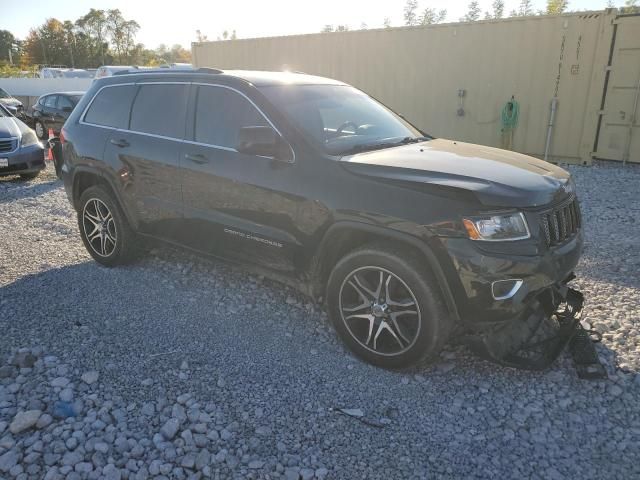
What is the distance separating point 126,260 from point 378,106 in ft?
9.13

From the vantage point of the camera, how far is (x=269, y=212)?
11.5ft

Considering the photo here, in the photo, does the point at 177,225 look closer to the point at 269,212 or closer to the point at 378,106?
the point at 269,212

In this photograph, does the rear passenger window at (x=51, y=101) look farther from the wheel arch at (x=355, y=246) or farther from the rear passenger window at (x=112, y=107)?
the wheel arch at (x=355, y=246)

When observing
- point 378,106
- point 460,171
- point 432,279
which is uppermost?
point 378,106

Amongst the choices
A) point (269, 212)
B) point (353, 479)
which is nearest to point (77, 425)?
point (353, 479)

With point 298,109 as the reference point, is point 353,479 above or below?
below

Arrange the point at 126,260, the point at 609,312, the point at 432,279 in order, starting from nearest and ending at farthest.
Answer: the point at 432,279 → the point at 609,312 → the point at 126,260

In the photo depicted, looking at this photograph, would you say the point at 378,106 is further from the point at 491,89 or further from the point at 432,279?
the point at 491,89

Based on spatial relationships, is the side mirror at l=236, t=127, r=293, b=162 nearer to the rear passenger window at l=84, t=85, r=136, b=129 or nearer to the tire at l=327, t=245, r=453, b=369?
the tire at l=327, t=245, r=453, b=369

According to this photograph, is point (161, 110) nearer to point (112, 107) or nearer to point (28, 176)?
point (112, 107)

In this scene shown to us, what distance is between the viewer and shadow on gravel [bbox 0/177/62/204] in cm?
800

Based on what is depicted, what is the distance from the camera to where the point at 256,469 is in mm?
2387

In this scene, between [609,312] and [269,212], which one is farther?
[609,312]

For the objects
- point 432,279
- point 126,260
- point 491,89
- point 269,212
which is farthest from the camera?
point 491,89
